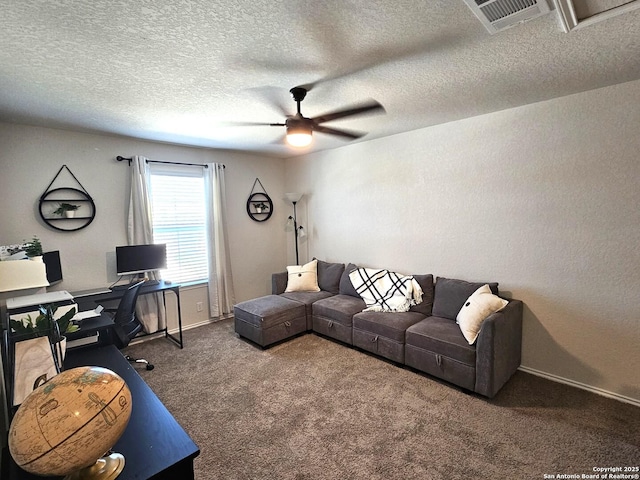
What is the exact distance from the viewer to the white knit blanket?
3.51 m

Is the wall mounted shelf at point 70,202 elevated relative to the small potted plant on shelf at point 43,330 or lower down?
elevated

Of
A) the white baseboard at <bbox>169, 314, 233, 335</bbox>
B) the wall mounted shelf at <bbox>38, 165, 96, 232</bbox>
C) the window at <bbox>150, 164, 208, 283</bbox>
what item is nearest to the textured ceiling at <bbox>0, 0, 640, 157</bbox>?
the wall mounted shelf at <bbox>38, 165, 96, 232</bbox>

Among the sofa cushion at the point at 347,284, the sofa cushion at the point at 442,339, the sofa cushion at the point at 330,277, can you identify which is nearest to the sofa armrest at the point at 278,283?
the sofa cushion at the point at 330,277

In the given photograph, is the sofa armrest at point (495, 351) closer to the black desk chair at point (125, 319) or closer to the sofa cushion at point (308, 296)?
the sofa cushion at point (308, 296)

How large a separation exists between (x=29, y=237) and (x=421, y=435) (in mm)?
4049

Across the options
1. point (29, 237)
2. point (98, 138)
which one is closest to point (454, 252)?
point (98, 138)

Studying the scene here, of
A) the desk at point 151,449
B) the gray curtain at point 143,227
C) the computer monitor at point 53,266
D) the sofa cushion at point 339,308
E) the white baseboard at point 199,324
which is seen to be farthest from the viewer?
the white baseboard at point 199,324

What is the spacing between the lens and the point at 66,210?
10.9 feet

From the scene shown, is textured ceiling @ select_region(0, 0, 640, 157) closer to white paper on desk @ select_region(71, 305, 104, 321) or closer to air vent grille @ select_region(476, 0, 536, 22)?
air vent grille @ select_region(476, 0, 536, 22)

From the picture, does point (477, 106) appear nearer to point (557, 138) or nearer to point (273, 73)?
point (557, 138)

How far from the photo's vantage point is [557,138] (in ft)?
→ 8.96

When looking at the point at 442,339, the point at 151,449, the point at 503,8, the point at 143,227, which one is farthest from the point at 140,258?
the point at 503,8

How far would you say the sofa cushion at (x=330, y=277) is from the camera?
14.5ft

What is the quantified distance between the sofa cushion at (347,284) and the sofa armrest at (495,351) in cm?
175
